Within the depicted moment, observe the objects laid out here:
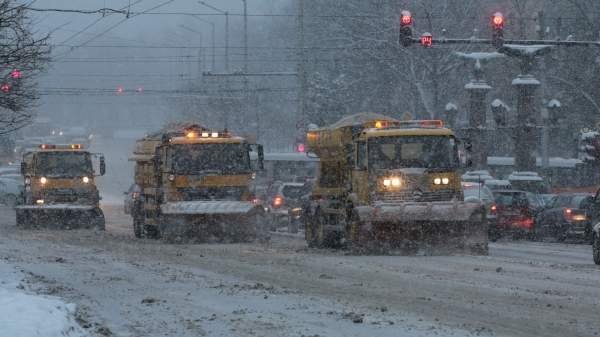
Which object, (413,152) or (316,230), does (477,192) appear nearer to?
(316,230)

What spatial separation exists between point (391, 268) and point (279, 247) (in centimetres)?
732

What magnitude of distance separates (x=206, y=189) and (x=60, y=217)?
35.9 ft

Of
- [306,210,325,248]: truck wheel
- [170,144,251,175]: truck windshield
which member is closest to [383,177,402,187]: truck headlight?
[306,210,325,248]: truck wheel

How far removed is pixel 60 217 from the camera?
38344 millimetres

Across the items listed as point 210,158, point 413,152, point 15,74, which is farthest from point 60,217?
point 413,152

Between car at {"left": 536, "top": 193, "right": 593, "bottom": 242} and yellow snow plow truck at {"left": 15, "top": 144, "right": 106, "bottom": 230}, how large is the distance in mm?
13568

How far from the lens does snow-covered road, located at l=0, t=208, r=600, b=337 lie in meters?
12.9

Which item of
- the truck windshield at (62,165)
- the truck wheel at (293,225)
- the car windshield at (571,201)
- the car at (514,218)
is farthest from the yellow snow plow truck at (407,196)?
the truck windshield at (62,165)

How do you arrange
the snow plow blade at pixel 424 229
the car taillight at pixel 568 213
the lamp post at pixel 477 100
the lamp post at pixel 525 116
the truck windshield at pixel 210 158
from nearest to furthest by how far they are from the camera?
the snow plow blade at pixel 424 229
the truck windshield at pixel 210 158
the car taillight at pixel 568 213
the lamp post at pixel 525 116
the lamp post at pixel 477 100

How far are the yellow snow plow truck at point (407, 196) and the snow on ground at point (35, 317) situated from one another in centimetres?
1099

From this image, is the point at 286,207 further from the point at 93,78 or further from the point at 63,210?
the point at 93,78

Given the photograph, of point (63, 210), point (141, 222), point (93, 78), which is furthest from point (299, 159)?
point (93, 78)

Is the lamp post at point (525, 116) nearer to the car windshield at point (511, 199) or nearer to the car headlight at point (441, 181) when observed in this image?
the car windshield at point (511, 199)

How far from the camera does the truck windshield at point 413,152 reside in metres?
24.7
